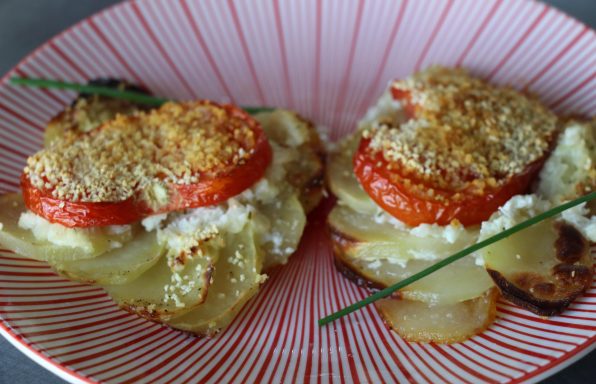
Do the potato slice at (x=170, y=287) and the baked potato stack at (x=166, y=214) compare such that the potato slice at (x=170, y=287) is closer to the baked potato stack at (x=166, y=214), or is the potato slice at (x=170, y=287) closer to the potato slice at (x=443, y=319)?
the baked potato stack at (x=166, y=214)

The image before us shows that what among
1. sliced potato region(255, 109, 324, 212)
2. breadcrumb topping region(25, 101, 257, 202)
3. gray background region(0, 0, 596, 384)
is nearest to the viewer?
breadcrumb topping region(25, 101, 257, 202)

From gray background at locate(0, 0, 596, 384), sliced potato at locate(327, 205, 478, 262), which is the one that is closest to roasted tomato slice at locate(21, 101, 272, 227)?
sliced potato at locate(327, 205, 478, 262)

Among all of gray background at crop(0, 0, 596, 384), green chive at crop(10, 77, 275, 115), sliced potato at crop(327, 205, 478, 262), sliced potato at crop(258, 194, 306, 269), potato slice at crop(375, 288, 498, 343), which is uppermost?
gray background at crop(0, 0, 596, 384)

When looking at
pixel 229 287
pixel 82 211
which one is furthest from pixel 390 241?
pixel 82 211

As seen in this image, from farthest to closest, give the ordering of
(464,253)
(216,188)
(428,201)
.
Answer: (216,188) → (428,201) → (464,253)

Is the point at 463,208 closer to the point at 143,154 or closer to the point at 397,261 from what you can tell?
the point at 397,261

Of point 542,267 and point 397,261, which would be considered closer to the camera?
point 542,267

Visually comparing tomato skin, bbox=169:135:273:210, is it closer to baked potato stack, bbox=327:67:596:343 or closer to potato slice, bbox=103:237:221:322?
potato slice, bbox=103:237:221:322
